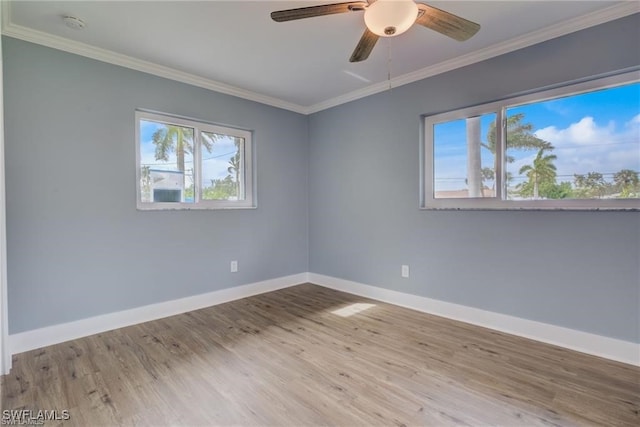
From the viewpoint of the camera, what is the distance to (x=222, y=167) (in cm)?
346

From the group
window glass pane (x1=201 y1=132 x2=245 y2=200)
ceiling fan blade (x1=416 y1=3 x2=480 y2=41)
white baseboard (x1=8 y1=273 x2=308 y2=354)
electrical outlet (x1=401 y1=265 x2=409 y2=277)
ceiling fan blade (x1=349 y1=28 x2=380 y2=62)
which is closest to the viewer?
ceiling fan blade (x1=416 y1=3 x2=480 y2=41)

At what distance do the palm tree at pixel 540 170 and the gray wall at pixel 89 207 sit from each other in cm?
285

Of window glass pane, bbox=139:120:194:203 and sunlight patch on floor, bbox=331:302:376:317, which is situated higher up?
window glass pane, bbox=139:120:194:203

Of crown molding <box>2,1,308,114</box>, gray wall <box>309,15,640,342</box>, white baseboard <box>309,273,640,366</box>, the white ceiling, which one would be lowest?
white baseboard <box>309,273,640,366</box>

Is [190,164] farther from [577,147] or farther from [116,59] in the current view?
[577,147]

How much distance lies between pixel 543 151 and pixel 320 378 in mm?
2382

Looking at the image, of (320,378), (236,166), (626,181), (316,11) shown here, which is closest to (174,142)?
(236,166)

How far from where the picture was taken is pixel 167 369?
1984 millimetres

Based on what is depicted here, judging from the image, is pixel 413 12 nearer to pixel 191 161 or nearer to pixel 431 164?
pixel 431 164

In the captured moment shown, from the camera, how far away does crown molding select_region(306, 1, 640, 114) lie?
2014 millimetres

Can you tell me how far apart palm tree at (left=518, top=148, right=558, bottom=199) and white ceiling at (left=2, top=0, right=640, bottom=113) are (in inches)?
35.2

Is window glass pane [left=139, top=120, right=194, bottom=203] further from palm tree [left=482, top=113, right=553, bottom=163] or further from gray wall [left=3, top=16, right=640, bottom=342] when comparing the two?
palm tree [left=482, top=113, right=553, bottom=163]

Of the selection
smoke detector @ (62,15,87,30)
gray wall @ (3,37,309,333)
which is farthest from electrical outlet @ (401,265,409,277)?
smoke detector @ (62,15,87,30)

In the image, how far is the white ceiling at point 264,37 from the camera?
199cm
